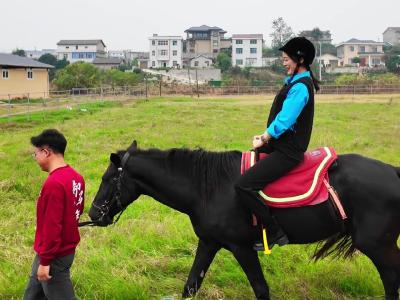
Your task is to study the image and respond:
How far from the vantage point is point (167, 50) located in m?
107

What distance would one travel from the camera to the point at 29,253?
19.2 feet

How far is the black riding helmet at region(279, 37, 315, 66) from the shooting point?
432cm

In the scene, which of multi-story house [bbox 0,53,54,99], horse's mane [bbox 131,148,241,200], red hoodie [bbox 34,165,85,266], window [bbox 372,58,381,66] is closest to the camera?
red hoodie [bbox 34,165,85,266]

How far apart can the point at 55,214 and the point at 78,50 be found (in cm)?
11829

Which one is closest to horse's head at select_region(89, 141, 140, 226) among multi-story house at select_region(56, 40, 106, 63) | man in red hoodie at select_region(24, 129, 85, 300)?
man in red hoodie at select_region(24, 129, 85, 300)

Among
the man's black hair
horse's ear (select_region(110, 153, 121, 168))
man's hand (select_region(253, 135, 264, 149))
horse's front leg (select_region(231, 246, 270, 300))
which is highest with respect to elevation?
the man's black hair

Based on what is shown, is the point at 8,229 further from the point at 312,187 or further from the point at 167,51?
the point at 167,51

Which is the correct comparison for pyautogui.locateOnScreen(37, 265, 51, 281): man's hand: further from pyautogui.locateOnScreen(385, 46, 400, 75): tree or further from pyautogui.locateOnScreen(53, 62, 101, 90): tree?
pyautogui.locateOnScreen(385, 46, 400, 75): tree

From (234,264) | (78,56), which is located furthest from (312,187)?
(78,56)

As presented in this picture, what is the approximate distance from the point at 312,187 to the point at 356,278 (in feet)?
4.64

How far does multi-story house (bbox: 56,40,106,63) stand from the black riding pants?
11596cm

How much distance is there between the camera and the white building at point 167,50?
106 metres

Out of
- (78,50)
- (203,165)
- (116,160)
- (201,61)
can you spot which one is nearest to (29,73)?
(116,160)

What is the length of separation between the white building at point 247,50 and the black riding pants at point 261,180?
100203 mm
